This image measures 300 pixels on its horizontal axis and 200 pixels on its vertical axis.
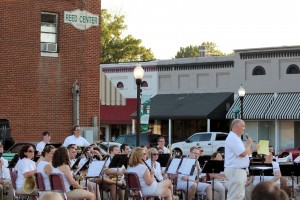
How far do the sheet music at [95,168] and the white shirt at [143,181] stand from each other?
93 centimetres

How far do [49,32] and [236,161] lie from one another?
592 inches

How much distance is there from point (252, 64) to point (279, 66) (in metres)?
2.21

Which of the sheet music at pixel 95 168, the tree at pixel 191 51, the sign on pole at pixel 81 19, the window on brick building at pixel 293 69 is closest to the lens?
the sheet music at pixel 95 168

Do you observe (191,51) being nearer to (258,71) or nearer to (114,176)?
(258,71)

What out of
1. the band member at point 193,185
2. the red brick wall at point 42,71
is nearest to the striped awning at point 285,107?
the red brick wall at point 42,71

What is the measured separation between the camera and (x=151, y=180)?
1673cm

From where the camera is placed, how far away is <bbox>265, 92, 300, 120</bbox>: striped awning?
4759 cm

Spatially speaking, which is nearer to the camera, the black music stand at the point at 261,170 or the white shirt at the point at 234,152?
the white shirt at the point at 234,152

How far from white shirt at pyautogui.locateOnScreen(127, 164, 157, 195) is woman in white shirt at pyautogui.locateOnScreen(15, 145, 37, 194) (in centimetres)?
207

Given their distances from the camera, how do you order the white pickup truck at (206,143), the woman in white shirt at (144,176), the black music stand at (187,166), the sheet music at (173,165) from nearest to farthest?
the woman in white shirt at (144,176)
the black music stand at (187,166)
the sheet music at (173,165)
the white pickup truck at (206,143)

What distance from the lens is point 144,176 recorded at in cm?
1673

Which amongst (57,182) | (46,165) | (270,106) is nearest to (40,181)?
(46,165)

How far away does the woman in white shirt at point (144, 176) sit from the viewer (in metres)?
16.7

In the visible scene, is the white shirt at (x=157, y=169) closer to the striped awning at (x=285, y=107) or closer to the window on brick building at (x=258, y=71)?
the striped awning at (x=285, y=107)
